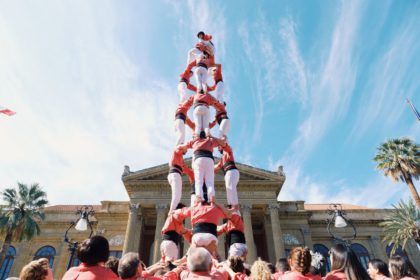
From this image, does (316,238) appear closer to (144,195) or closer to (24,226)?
(144,195)

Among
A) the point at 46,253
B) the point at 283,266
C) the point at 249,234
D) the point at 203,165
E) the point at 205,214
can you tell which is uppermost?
the point at 249,234

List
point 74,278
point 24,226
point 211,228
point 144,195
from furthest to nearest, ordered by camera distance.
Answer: point 144,195 → point 24,226 → point 211,228 → point 74,278

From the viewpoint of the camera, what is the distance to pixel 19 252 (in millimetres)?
27188

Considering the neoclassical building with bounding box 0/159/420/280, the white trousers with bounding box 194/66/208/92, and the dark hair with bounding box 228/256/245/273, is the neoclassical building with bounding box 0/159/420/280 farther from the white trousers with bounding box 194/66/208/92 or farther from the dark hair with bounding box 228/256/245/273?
the dark hair with bounding box 228/256/245/273

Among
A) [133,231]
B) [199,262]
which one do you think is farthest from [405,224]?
[199,262]

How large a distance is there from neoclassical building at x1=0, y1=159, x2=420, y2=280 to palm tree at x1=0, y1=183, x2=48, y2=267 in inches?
225

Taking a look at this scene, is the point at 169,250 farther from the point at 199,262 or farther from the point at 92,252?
the point at 92,252

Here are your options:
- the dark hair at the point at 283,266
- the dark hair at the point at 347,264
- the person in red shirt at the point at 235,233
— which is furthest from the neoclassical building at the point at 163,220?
the dark hair at the point at 347,264

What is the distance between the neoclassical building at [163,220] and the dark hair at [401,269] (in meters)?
20.4

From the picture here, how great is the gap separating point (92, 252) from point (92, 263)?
0.11 metres

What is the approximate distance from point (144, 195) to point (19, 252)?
1383cm

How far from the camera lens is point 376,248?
2870cm

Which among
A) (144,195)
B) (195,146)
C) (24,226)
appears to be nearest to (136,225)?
(144,195)

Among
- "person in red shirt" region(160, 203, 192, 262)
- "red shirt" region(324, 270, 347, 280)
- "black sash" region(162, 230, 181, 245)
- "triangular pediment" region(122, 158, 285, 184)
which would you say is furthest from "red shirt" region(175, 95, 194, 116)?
"triangular pediment" region(122, 158, 285, 184)
